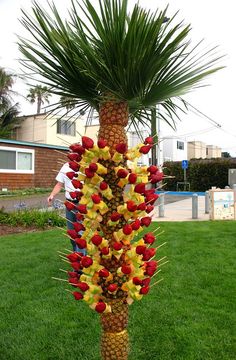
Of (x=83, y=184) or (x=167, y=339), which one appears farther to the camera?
(x=167, y=339)

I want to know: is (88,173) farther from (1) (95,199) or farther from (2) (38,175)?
(2) (38,175)

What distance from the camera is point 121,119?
6.23ft

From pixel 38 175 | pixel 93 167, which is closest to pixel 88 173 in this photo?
pixel 93 167

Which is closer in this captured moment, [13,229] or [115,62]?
[115,62]

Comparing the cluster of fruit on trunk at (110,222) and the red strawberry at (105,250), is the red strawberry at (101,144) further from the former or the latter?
the red strawberry at (105,250)

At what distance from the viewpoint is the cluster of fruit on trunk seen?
1.79 metres

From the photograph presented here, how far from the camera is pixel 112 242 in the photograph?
183 cm

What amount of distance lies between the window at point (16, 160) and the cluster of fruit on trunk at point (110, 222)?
22.8 meters

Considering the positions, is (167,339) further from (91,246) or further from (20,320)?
(91,246)

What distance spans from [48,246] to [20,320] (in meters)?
3.96

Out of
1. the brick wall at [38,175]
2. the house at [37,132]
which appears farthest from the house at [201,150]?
the brick wall at [38,175]

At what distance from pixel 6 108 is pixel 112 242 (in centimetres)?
3561

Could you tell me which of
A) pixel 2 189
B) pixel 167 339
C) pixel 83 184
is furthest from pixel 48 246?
pixel 2 189

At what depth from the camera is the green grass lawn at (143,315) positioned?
343 cm
